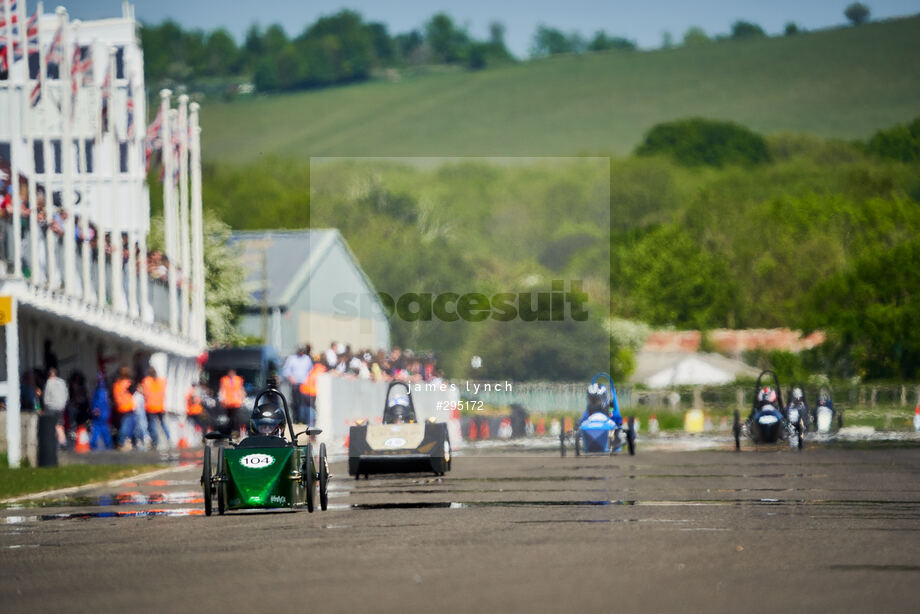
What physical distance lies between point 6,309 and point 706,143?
126 m

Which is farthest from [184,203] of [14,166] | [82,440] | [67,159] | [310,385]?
[14,166]

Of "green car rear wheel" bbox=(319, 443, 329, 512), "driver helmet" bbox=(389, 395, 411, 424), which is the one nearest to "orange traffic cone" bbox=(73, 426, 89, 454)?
"driver helmet" bbox=(389, 395, 411, 424)

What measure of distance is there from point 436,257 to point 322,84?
5166 centimetres

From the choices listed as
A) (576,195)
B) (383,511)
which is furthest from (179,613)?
(576,195)

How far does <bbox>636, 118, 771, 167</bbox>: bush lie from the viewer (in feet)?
483

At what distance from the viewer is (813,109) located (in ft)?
485

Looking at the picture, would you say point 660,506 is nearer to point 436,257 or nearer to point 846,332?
point 846,332

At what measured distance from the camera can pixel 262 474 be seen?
16641 mm

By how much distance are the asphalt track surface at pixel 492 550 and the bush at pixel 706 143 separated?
5012 inches

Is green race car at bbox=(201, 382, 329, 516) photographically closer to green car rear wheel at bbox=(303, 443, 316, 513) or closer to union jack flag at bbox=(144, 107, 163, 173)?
green car rear wheel at bbox=(303, 443, 316, 513)

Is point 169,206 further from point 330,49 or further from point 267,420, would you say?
point 330,49

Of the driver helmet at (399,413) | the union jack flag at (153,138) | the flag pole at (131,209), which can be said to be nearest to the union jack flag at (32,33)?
the flag pole at (131,209)

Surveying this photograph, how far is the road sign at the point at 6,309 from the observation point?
88.3ft

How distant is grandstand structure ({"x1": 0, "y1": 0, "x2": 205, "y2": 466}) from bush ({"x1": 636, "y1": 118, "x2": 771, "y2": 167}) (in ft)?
331
